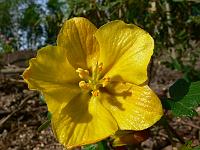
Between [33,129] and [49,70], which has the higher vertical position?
[49,70]

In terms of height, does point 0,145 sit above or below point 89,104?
below

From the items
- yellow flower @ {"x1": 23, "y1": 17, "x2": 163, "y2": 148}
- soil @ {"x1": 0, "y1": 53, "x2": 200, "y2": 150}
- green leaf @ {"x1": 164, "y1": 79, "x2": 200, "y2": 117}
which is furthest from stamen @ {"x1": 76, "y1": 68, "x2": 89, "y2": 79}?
soil @ {"x1": 0, "y1": 53, "x2": 200, "y2": 150}

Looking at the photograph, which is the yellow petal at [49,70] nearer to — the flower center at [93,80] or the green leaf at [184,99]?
the flower center at [93,80]

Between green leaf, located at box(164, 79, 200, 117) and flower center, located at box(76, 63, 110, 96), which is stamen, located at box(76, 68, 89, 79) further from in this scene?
green leaf, located at box(164, 79, 200, 117)

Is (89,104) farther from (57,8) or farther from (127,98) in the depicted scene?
(57,8)

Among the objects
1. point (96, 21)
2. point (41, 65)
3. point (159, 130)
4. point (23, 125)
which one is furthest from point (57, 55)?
point (23, 125)

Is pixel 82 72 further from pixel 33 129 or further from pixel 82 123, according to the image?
pixel 33 129

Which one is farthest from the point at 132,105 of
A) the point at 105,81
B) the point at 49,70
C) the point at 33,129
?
the point at 33,129
